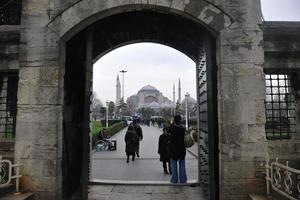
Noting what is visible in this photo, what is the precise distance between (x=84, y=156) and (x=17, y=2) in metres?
5.50

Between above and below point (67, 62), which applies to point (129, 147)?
below

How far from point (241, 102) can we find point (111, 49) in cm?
432

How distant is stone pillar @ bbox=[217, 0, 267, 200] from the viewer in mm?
5621

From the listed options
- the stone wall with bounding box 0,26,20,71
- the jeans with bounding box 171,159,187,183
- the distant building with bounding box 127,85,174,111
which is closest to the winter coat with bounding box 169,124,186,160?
the jeans with bounding box 171,159,187,183

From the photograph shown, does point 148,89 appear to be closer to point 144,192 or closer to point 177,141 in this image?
point 177,141

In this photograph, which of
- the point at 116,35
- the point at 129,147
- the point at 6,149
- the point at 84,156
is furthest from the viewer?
the point at 129,147

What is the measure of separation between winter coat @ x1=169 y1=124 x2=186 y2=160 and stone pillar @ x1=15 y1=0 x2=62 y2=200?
3361 millimetres

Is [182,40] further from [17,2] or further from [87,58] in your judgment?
[17,2]

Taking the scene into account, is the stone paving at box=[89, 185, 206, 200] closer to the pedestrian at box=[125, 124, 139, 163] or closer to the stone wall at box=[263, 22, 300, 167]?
the stone wall at box=[263, 22, 300, 167]

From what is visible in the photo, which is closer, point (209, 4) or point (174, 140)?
point (209, 4)

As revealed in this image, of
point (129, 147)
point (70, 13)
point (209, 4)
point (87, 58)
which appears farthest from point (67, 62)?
point (129, 147)

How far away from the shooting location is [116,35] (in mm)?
8305

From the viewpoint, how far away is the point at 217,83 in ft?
19.8

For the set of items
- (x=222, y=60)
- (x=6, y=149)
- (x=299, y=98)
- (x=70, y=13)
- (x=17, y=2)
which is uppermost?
(x=17, y=2)
